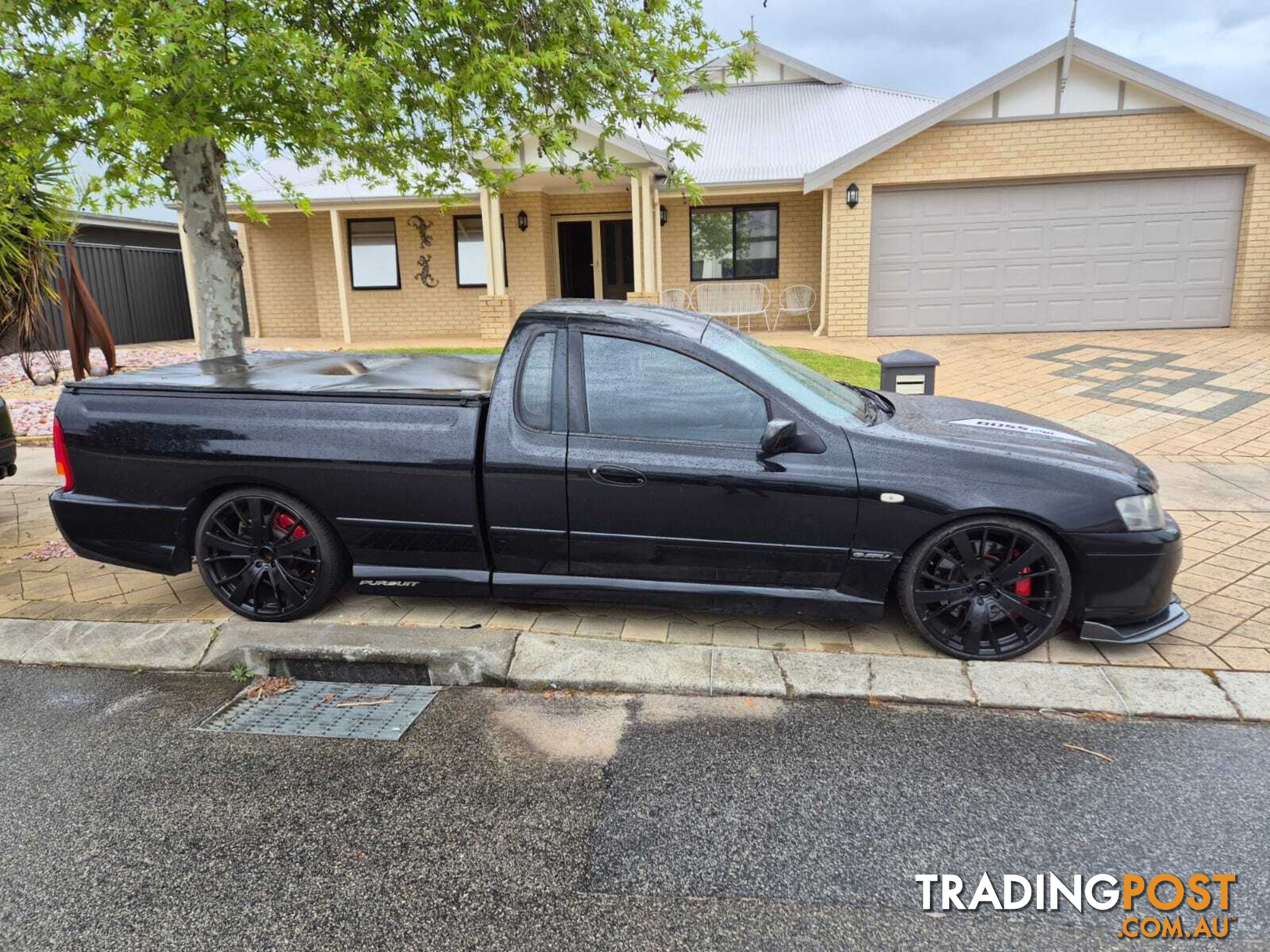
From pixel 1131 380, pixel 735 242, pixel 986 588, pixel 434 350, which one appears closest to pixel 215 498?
pixel 986 588

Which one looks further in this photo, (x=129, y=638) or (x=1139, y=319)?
(x=1139, y=319)

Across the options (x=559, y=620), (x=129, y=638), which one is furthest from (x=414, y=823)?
(x=129, y=638)

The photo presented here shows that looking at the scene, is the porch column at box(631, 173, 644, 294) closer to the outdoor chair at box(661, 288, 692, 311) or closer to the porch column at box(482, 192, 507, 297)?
the outdoor chair at box(661, 288, 692, 311)

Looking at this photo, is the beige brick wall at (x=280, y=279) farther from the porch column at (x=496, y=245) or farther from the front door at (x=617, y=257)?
the front door at (x=617, y=257)

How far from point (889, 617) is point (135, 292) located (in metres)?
19.4

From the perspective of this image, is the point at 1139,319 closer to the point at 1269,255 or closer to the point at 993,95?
the point at 1269,255

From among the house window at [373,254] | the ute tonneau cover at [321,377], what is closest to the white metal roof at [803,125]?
the house window at [373,254]

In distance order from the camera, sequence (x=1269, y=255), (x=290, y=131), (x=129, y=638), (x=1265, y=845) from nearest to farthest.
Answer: (x=1265, y=845) < (x=129, y=638) < (x=290, y=131) < (x=1269, y=255)

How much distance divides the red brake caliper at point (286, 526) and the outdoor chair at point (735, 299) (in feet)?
43.0

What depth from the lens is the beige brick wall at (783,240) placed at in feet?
54.4

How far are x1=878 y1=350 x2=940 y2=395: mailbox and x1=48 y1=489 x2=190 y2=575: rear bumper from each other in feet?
15.0

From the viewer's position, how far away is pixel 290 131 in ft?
18.1

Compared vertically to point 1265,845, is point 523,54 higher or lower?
higher

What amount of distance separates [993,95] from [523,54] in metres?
11.0
